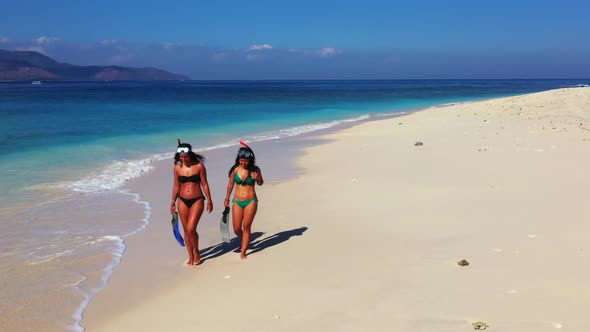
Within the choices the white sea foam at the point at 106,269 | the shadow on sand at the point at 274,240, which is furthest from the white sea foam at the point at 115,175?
the shadow on sand at the point at 274,240

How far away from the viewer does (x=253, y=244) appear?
7293 millimetres

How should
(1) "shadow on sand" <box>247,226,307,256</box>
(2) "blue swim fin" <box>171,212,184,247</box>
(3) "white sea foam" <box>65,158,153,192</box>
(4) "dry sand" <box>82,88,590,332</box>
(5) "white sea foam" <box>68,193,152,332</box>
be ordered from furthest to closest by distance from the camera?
(3) "white sea foam" <box>65,158,153,192</box> < (1) "shadow on sand" <box>247,226,307,256</box> < (2) "blue swim fin" <box>171,212,184,247</box> < (5) "white sea foam" <box>68,193,152,332</box> < (4) "dry sand" <box>82,88,590,332</box>

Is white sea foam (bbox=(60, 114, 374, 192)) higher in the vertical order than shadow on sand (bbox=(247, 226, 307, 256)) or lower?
lower

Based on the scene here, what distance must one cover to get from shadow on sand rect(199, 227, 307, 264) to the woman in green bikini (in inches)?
13.0

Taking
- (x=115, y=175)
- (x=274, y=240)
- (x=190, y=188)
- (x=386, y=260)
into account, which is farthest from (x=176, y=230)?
(x=115, y=175)

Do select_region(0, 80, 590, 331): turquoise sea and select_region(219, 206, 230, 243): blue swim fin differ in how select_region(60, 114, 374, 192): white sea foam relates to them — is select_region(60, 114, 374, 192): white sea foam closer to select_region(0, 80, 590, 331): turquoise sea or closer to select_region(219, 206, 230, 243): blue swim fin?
select_region(0, 80, 590, 331): turquoise sea

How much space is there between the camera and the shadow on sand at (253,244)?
698 centimetres

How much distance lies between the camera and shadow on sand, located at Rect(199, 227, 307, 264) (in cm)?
698

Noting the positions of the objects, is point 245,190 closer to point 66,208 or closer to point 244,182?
point 244,182

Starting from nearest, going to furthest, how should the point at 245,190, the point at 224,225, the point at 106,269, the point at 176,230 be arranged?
the point at 106,269 → the point at 176,230 → the point at 245,190 → the point at 224,225

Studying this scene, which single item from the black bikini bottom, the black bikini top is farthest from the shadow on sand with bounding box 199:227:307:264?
the black bikini top

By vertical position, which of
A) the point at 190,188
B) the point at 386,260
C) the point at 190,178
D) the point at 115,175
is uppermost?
the point at 190,178

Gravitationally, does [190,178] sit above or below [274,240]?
above

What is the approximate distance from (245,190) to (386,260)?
1.86 meters
